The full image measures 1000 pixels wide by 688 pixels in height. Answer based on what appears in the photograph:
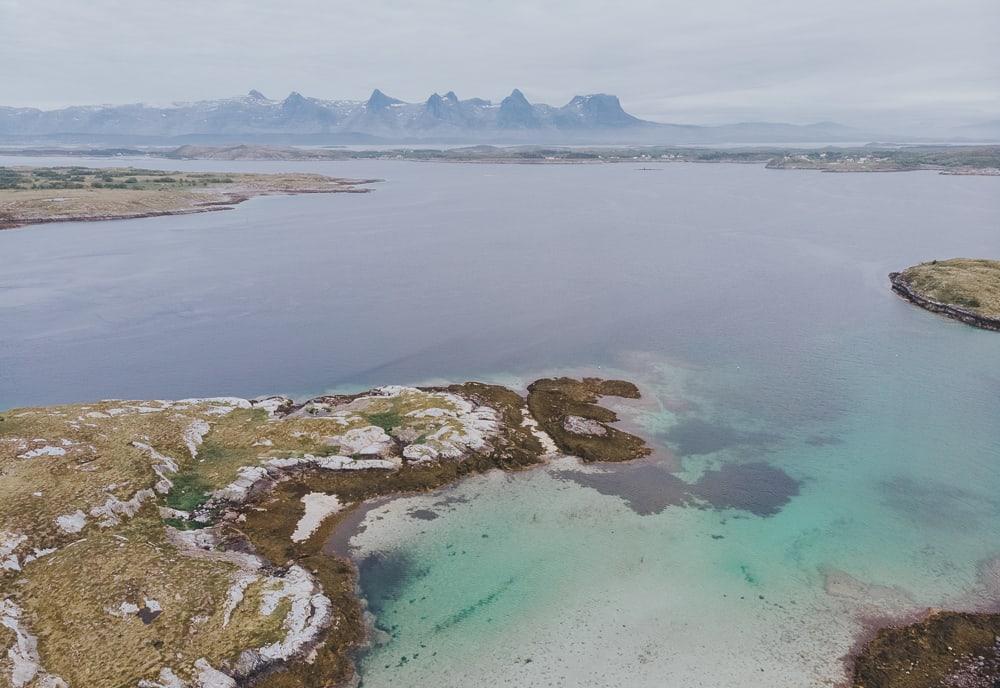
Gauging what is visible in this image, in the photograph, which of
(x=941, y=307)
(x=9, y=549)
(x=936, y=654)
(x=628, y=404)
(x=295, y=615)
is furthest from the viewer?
→ (x=941, y=307)

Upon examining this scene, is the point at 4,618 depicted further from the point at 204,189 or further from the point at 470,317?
the point at 204,189

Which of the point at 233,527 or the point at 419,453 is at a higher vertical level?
the point at 419,453

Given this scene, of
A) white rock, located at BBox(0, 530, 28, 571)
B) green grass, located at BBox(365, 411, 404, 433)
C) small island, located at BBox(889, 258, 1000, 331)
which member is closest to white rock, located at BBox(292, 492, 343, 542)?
green grass, located at BBox(365, 411, 404, 433)

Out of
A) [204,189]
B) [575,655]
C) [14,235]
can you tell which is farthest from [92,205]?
[575,655]

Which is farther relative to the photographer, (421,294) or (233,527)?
(421,294)

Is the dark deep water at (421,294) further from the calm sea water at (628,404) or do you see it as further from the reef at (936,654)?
the reef at (936,654)

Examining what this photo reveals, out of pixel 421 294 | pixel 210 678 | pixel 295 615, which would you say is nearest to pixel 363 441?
pixel 295 615

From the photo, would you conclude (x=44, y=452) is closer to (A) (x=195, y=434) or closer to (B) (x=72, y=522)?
(B) (x=72, y=522)
